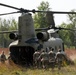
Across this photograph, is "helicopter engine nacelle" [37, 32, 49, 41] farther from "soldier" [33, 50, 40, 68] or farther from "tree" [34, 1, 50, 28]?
"tree" [34, 1, 50, 28]

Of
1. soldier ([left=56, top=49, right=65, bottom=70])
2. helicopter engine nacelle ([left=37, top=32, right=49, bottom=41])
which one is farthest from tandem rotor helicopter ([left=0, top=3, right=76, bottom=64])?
soldier ([left=56, top=49, right=65, bottom=70])

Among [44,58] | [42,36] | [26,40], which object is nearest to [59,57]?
[44,58]

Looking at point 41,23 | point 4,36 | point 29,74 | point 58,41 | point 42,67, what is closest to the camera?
point 29,74

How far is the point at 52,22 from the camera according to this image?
843 inches

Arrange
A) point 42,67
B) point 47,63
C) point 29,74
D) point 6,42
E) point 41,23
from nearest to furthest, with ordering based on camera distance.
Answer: point 29,74 → point 47,63 → point 42,67 → point 41,23 → point 6,42

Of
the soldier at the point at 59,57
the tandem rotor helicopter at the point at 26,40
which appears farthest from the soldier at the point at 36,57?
the soldier at the point at 59,57

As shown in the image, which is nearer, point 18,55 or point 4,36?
point 18,55

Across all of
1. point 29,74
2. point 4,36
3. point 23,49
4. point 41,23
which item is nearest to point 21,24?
point 23,49

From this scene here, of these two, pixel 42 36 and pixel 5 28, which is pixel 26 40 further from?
pixel 5 28

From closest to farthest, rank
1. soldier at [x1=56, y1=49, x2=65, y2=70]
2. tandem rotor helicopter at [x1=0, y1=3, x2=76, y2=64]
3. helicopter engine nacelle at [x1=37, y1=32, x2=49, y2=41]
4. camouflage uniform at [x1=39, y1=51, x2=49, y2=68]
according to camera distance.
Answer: soldier at [x1=56, y1=49, x2=65, y2=70] → camouflage uniform at [x1=39, y1=51, x2=49, y2=68] → helicopter engine nacelle at [x1=37, y1=32, x2=49, y2=41] → tandem rotor helicopter at [x1=0, y1=3, x2=76, y2=64]

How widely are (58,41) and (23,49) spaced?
3.06 m

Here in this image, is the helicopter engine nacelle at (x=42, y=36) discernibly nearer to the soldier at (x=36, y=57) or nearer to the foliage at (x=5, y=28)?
the soldier at (x=36, y=57)

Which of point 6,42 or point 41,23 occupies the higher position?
point 41,23

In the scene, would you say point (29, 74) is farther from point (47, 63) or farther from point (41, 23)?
point (41, 23)
